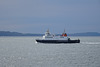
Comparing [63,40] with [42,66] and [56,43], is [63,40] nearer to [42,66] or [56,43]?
[56,43]

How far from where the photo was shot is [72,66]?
43.8 m

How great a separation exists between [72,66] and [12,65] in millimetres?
9700

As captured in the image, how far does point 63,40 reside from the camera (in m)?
112

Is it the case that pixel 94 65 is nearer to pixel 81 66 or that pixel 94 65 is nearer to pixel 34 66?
pixel 81 66

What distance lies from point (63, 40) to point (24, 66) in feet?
229

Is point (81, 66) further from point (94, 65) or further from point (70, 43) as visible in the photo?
point (70, 43)

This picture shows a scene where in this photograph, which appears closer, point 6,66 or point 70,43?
point 6,66

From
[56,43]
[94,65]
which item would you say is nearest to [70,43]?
[56,43]

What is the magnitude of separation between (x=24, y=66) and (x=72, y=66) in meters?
7.65

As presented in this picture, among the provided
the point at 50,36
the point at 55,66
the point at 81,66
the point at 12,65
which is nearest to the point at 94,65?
the point at 81,66

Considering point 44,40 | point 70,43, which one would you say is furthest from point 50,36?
point 70,43

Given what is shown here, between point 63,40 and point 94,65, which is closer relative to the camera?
Result: point 94,65

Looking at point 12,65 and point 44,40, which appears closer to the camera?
point 12,65

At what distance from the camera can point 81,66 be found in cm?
4372
